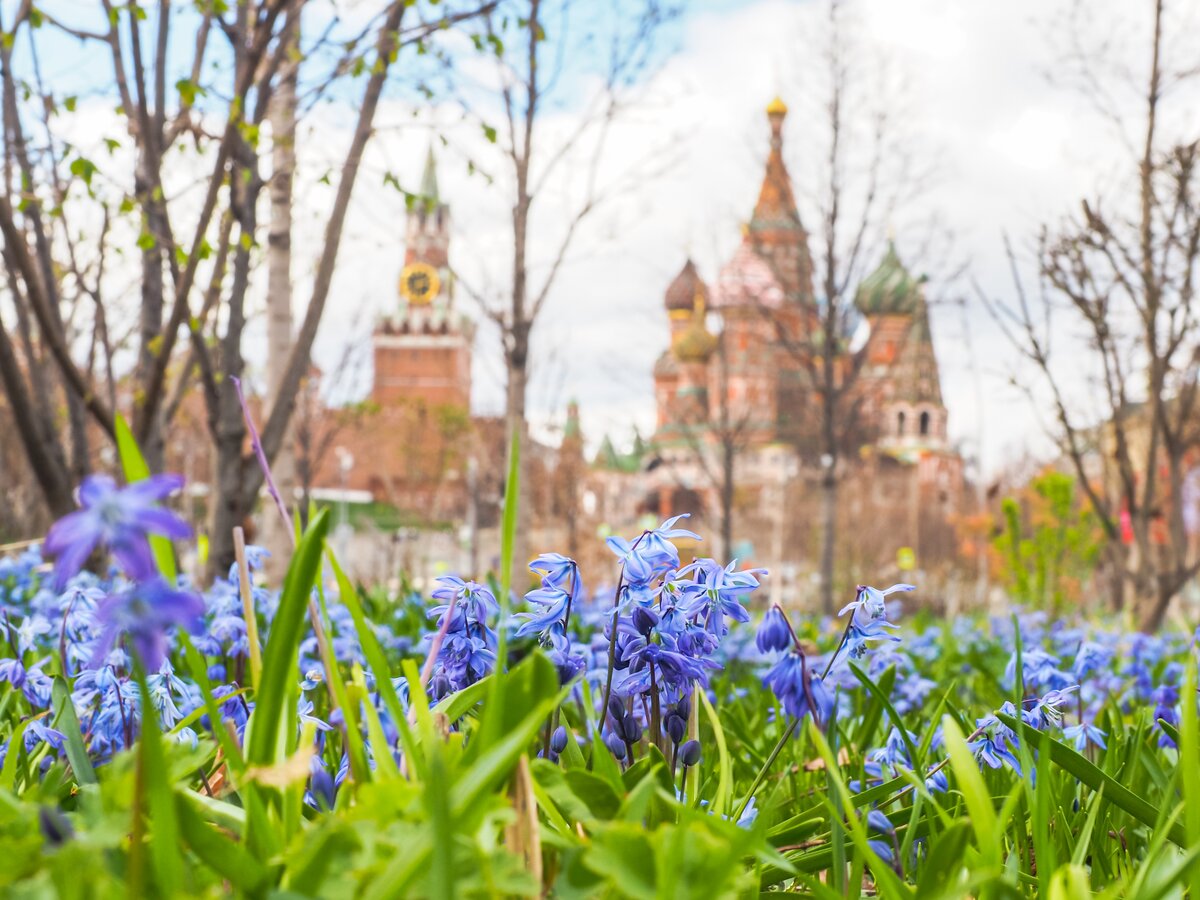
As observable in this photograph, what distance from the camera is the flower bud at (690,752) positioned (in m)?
1.65

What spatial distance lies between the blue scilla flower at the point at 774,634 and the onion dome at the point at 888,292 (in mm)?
12301

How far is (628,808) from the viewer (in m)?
1.12

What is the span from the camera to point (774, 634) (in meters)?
1.38

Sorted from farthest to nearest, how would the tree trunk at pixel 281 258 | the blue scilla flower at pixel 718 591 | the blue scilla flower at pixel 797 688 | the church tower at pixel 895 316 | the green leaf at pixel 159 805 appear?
the church tower at pixel 895 316
the tree trunk at pixel 281 258
the blue scilla flower at pixel 718 591
the blue scilla flower at pixel 797 688
the green leaf at pixel 159 805

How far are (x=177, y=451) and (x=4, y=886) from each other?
29.8 m

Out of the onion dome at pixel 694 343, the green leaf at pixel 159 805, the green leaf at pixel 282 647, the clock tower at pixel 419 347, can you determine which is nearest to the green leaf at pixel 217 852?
the green leaf at pixel 159 805

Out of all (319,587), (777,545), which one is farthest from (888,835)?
(777,545)

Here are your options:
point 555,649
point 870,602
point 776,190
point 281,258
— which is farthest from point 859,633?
point 776,190

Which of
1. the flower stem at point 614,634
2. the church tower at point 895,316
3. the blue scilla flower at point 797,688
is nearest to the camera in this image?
the blue scilla flower at point 797,688

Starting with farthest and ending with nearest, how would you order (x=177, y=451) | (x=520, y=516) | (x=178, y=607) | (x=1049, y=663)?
1. (x=177, y=451)
2. (x=520, y=516)
3. (x=1049, y=663)
4. (x=178, y=607)

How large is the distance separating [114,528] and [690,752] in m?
1.05

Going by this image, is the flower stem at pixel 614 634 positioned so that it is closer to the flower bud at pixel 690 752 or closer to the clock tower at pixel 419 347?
the flower bud at pixel 690 752

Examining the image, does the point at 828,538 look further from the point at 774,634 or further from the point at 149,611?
the point at 149,611

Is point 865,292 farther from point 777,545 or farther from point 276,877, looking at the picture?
point 777,545
